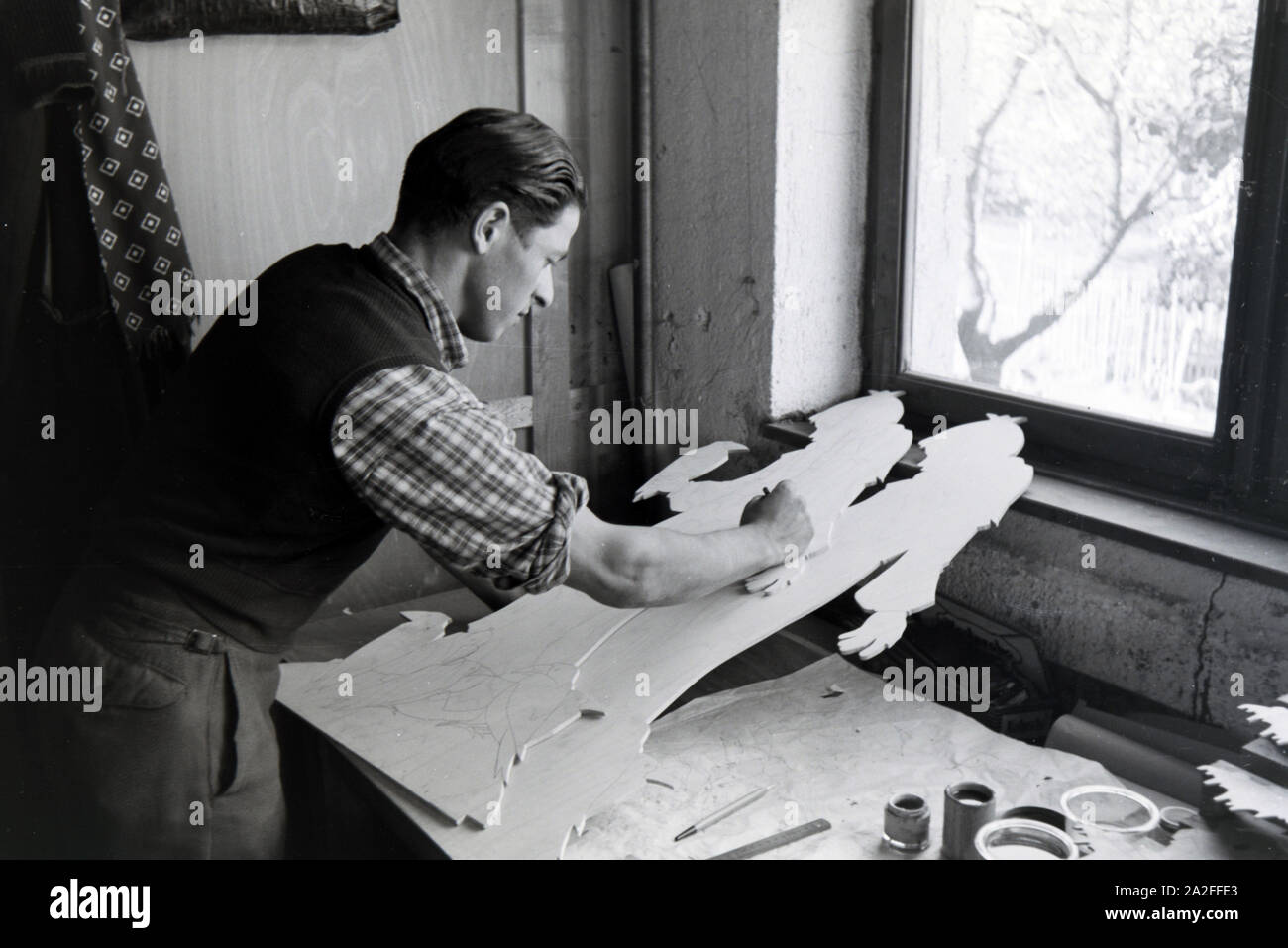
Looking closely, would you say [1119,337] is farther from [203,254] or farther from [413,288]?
[203,254]

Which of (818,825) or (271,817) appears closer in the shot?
(818,825)

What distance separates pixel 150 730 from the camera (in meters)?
1.35

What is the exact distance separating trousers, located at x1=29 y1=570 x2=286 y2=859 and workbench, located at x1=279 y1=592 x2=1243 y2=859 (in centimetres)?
15

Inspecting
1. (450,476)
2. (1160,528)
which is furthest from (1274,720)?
(450,476)

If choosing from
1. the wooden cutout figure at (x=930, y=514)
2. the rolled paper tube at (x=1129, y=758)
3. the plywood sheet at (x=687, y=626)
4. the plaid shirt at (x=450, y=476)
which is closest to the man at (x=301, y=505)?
the plaid shirt at (x=450, y=476)

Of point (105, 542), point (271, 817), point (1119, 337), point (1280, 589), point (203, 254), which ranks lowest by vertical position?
point (271, 817)

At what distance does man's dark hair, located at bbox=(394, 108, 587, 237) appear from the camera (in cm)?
137

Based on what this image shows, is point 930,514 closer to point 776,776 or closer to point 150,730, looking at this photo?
point 776,776

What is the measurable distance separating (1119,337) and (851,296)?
0.58 meters

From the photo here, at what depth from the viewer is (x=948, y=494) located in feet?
5.74

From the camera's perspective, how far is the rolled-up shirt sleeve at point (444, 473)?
1.19 metres

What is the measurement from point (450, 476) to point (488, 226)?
37 cm

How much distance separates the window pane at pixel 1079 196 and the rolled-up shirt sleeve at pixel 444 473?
3.46 feet

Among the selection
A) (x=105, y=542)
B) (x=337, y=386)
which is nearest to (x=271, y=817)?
(x=105, y=542)
